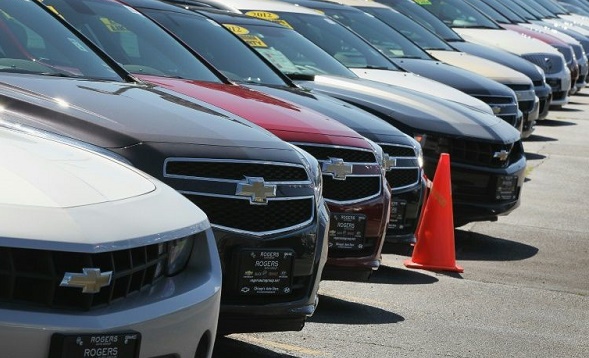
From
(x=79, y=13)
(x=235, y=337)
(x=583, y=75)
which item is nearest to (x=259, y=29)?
(x=79, y=13)

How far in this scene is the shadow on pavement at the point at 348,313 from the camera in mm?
7477

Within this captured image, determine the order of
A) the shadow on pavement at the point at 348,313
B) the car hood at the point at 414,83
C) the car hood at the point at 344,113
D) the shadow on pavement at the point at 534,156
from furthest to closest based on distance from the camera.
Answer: the shadow on pavement at the point at 534,156 < the car hood at the point at 414,83 < the car hood at the point at 344,113 < the shadow on pavement at the point at 348,313

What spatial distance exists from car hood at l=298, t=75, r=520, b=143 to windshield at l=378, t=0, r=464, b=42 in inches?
263

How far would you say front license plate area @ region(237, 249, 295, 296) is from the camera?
5.62 meters

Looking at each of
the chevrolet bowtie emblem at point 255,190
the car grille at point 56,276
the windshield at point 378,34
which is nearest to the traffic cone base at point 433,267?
the chevrolet bowtie emblem at point 255,190

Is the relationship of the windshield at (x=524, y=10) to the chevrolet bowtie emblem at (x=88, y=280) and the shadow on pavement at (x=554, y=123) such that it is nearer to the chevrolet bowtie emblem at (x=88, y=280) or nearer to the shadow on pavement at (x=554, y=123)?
the shadow on pavement at (x=554, y=123)

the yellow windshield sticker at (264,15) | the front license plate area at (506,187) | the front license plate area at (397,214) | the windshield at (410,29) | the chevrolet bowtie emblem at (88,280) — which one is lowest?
the front license plate area at (506,187)

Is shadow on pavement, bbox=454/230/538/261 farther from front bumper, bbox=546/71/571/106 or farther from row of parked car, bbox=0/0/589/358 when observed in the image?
front bumper, bbox=546/71/571/106

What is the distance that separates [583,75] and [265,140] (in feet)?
70.1

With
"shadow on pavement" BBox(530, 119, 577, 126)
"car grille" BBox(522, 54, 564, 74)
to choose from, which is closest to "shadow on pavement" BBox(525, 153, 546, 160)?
"car grille" BBox(522, 54, 564, 74)

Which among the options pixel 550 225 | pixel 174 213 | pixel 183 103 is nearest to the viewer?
pixel 174 213

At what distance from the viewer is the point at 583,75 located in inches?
1045

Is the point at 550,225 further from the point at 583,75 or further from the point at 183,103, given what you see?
the point at 583,75

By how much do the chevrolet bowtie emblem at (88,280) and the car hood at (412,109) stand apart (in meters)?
6.09
